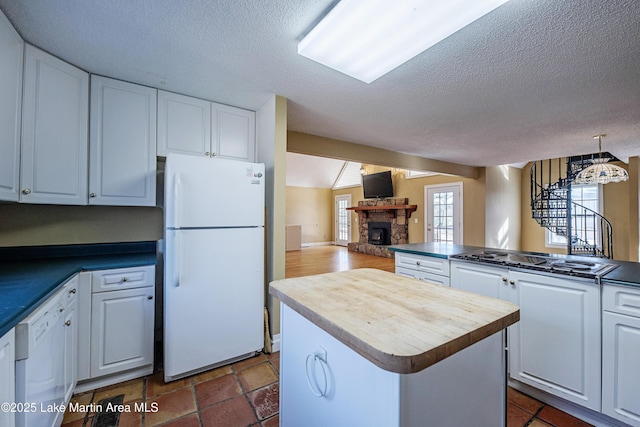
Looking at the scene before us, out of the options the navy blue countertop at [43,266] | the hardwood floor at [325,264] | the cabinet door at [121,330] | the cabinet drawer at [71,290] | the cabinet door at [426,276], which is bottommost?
the hardwood floor at [325,264]

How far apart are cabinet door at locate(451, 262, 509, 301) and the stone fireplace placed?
5240mm

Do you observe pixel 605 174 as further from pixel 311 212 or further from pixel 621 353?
pixel 311 212

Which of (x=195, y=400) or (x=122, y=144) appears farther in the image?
(x=122, y=144)

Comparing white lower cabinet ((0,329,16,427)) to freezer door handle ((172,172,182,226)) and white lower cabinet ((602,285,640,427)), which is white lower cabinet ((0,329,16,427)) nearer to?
freezer door handle ((172,172,182,226))

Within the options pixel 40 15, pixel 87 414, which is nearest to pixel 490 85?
pixel 40 15

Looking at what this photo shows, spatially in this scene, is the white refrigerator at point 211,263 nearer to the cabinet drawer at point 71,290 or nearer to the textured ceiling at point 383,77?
the cabinet drawer at point 71,290

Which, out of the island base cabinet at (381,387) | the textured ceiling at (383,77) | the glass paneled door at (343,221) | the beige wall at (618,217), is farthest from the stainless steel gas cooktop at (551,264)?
the glass paneled door at (343,221)

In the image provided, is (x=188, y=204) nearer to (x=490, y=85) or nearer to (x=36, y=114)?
(x=36, y=114)

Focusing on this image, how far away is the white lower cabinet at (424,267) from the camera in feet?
7.46

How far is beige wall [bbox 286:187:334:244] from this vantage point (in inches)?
374

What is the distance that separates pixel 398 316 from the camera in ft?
2.89

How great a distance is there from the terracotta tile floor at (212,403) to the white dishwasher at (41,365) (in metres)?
0.33

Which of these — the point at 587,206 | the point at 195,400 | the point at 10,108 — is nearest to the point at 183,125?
the point at 10,108

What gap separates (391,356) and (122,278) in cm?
200
